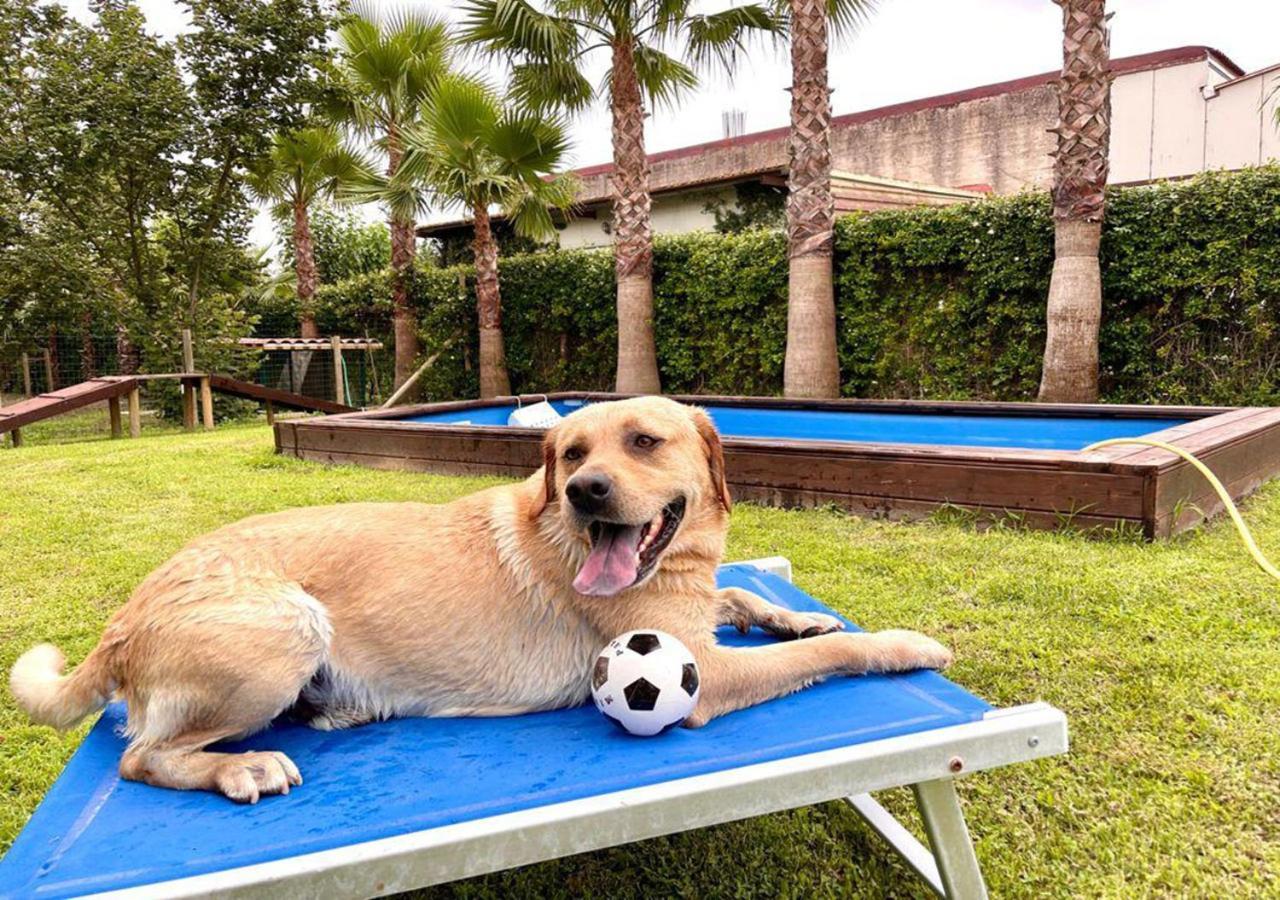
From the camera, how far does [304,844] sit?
179 centimetres

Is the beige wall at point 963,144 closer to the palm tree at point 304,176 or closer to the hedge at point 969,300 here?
the hedge at point 969,300

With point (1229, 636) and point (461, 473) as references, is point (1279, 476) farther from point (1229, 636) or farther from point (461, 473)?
point (461, 473)

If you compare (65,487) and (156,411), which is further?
(156,411)

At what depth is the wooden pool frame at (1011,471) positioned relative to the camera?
5480mm

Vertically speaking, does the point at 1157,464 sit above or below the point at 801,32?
below

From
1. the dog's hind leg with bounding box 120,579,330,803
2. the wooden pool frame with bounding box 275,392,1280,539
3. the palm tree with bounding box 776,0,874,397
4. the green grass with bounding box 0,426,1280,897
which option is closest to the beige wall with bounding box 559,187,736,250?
the palm tree with bounding box 776,0,874,397

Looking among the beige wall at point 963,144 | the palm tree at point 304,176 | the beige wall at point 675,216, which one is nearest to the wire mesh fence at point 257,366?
the palm tree at point 304,176

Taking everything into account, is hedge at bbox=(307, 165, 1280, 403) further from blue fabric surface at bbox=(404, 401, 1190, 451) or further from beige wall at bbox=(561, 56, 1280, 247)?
beige wall at bbox=(561, 56, 1280, 247)

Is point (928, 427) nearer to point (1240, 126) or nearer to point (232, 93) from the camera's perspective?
point (232, 93)

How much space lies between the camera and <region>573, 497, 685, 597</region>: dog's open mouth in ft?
8.00

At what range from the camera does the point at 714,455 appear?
2850 mm

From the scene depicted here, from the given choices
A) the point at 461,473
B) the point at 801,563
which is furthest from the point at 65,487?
the point at 801,563

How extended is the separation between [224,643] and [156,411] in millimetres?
19051

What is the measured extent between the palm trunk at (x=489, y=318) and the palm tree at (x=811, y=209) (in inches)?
269
